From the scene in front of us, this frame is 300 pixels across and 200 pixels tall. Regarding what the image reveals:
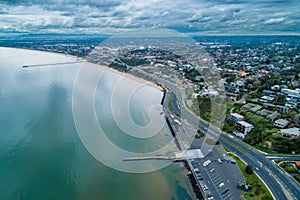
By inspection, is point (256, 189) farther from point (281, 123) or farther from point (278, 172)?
point (281, 123)

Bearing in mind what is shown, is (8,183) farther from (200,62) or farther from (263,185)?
(200,62)

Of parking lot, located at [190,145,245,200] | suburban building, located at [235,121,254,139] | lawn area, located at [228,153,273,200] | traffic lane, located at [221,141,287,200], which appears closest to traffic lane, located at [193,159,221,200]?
parking lot, located at [190,145,245,200]

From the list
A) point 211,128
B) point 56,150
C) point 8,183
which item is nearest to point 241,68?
point 211,128

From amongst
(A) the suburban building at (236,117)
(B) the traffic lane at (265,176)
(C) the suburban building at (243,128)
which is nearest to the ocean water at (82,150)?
(B) the traffic lane at (265,176)

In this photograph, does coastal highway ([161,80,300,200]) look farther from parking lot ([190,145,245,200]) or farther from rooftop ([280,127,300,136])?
rooftop ([280,127,300,136])

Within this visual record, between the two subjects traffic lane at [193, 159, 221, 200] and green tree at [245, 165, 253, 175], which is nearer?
traffic lane at [193, 159, 221, 200]

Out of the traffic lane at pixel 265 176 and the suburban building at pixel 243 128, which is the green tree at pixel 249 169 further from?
the suburban building at pixel 243 128
